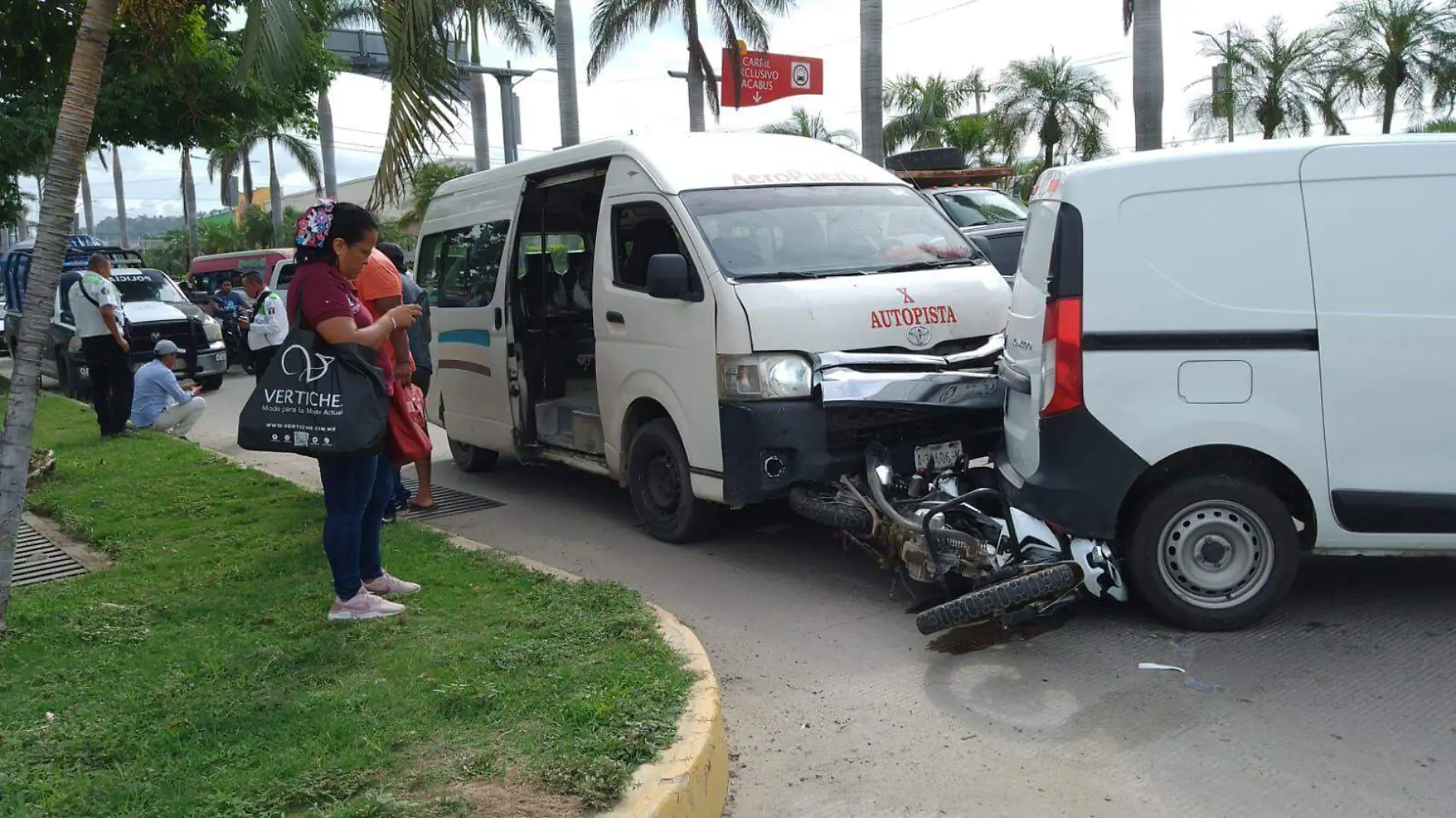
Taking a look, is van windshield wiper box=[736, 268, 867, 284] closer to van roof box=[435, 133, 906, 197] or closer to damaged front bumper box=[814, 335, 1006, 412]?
damaged front bumper box=[814, 335, 1006, 412]

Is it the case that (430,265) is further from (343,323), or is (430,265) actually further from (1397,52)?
(1397,52)

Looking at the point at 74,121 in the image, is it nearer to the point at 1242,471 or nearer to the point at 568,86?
the point at 1242,471

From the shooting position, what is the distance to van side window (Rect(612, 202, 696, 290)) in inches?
267

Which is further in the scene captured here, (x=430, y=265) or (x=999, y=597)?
(x=430, y=265)

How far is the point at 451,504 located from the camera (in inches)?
336

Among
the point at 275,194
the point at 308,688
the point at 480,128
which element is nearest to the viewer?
the point at 308,688

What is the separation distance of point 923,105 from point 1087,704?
98.5ft

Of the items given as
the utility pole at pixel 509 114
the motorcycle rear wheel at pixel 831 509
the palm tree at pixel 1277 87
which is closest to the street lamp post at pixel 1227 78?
the palm tree at pixel 1277 87

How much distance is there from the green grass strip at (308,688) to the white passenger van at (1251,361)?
2035 millimetres

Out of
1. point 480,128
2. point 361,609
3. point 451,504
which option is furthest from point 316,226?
point 480,128

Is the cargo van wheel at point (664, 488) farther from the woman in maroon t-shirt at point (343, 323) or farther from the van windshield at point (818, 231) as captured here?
the woman in maroon t-shirt at point (343, 323)

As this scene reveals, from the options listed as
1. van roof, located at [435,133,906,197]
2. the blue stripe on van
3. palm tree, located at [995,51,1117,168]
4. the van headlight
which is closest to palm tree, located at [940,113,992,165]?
palm tree, located at [995,51,1117,168]

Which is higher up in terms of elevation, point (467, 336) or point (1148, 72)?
point (1148, 72)

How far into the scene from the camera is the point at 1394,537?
4719 mm
